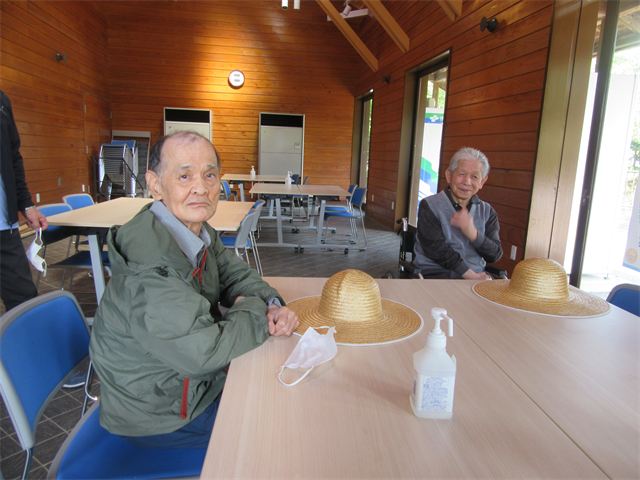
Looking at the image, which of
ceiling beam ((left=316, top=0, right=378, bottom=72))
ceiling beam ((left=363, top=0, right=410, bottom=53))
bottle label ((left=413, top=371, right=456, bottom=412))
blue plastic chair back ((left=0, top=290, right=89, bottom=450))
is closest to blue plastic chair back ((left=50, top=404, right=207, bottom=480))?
blue plastic chair back ((left=0, top=290, right=89, bottom=450))

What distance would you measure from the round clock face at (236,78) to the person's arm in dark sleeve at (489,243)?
8.67 metres

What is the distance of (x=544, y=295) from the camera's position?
1.48 m

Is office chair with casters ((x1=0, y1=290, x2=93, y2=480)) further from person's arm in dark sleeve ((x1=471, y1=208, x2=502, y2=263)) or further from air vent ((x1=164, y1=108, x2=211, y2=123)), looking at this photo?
air vent ((x1=164, y1=108, x2=211, y2=123))

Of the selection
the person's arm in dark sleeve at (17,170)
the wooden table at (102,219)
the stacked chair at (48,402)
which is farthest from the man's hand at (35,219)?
the stacked chair at (48,402)

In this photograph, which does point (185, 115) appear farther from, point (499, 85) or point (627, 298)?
point (627, 298)

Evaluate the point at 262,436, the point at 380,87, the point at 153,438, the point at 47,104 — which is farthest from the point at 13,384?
the point at 380,87

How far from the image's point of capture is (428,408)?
2.60 ft

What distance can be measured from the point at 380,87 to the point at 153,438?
812cm

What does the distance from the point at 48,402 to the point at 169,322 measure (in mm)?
500

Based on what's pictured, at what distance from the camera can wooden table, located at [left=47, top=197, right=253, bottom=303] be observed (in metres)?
2.66

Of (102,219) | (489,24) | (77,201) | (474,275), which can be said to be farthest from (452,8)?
(77,201)

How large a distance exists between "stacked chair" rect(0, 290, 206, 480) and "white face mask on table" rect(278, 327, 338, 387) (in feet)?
1.34

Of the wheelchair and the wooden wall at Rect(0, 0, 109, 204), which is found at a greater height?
the wooden wall at Rect(0, 0, 109, 204)

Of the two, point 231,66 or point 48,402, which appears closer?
point 48,402
